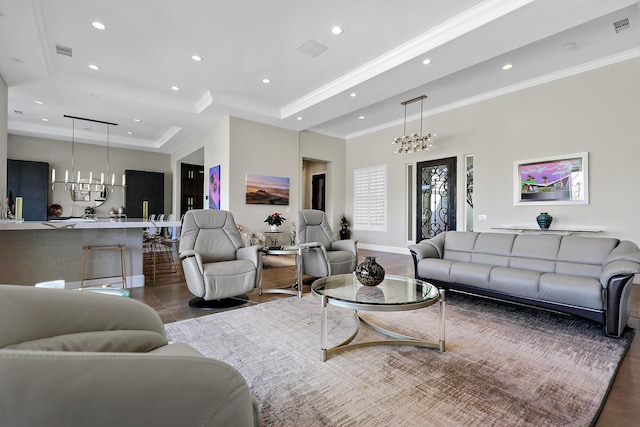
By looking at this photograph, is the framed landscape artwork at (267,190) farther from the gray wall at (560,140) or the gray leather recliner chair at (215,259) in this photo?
the gray wall at (560,140)

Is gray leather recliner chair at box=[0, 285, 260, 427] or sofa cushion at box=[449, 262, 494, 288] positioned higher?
gray leather recliner chair at box=[0, 285, 260, 427]

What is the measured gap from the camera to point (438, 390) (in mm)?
1818

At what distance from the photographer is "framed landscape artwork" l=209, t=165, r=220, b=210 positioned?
7.01m

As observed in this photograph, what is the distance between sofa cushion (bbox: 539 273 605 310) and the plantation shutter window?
203 inches

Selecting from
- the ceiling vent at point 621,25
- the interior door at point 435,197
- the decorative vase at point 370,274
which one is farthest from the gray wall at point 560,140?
the decorative vase at point 370,274

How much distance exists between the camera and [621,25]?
Result: 3.83 meters

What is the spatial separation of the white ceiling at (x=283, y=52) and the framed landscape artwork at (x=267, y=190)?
54.8 inches

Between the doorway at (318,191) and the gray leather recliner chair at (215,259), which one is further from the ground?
Result: the doorway at (318,191)

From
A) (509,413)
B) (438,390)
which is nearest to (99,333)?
(438,390)

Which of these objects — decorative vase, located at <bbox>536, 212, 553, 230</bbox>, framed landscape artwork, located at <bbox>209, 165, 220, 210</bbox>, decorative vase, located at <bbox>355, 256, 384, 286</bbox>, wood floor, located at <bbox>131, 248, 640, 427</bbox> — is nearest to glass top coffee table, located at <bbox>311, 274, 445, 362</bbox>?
decorative vase, located at <bbox>355, 256, 384, 286</bbox>

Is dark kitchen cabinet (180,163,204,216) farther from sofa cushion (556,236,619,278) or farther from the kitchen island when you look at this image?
sofa cushion (556,236,619,278)

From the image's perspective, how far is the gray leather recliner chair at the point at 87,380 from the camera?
562mm

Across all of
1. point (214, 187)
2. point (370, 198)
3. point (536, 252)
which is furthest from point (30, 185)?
point (536, 252)

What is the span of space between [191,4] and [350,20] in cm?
182
